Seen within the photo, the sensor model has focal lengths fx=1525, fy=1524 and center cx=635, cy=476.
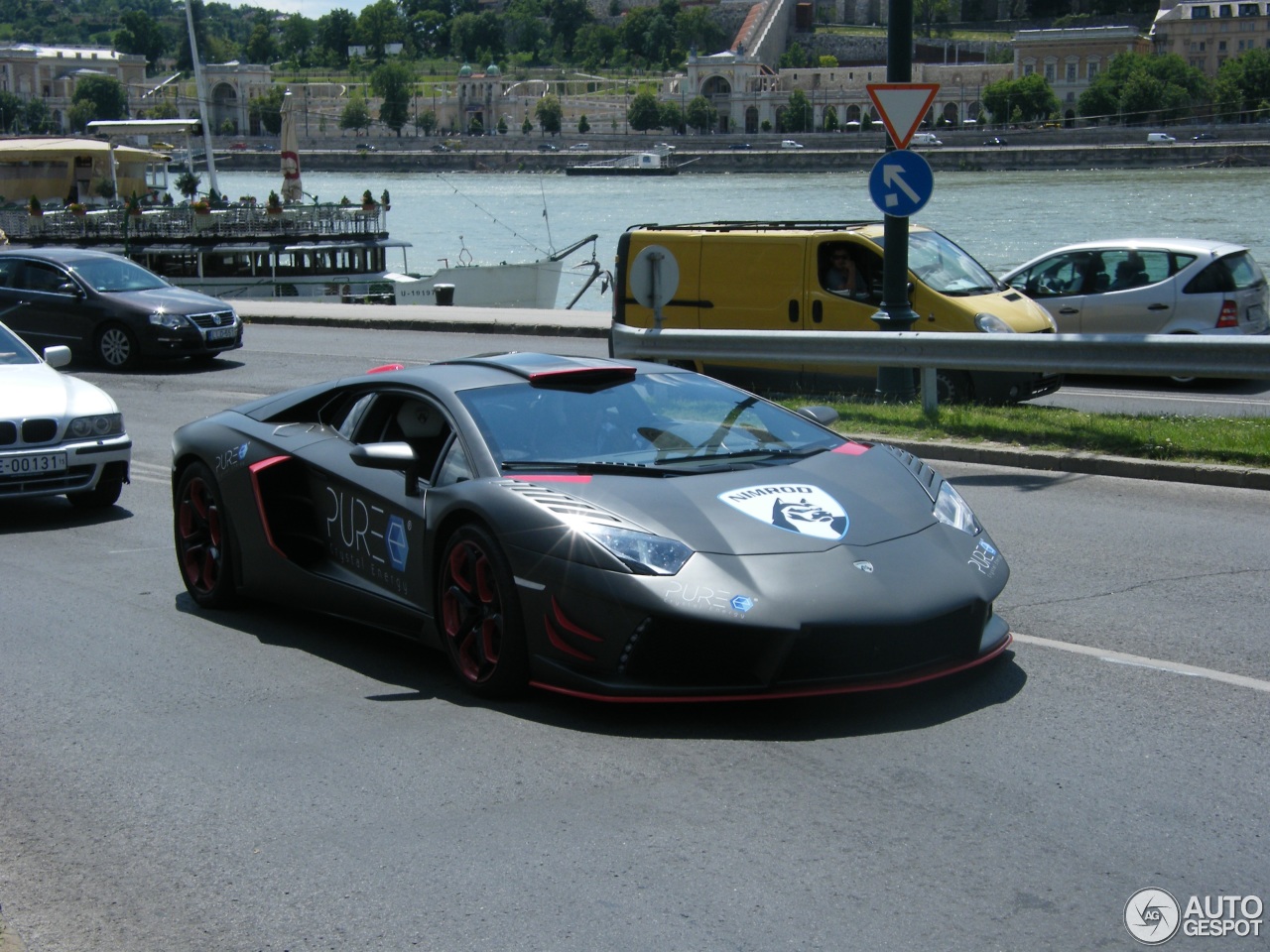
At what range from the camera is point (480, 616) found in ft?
18.2

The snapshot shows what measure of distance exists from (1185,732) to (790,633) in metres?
1.34

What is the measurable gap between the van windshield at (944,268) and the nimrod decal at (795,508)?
952cm

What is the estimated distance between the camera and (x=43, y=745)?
5.39 m

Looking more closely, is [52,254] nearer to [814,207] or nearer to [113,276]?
[113,276]

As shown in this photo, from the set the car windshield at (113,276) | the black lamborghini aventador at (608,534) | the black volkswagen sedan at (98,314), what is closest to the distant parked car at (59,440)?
the black lamborghini aventador at (608,534)

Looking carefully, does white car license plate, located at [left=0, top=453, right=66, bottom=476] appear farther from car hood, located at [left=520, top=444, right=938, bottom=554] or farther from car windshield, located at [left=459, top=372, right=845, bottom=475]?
car hood, located at [left=520, top=444, right=938, bottom=554]

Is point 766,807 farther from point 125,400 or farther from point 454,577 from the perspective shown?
point 125,400

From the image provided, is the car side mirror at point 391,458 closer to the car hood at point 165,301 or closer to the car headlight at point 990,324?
the car headlight at point 990,324

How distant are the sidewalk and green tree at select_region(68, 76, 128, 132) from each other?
16320 centimetres

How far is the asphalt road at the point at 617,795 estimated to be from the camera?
3777 millimetres

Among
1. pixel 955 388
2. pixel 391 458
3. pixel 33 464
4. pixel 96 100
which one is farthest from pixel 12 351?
pixel 96 100

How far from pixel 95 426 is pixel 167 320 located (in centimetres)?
971

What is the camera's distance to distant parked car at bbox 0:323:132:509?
9688 mm

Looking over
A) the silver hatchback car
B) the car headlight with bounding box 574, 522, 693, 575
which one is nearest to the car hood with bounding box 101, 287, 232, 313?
the silver hatchback car
